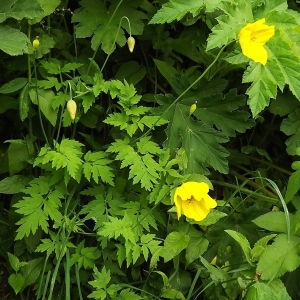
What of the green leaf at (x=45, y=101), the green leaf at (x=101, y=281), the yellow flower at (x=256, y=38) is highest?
the yellow flower at (x=256, y=38)

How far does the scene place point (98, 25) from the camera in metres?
2.15

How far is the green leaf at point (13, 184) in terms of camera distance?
2053 millimetres

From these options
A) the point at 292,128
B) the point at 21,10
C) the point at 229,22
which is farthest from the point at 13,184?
the point at 292,128

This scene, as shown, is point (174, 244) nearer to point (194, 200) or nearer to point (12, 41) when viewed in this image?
point (194, 200)

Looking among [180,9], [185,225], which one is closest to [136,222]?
[185,225]

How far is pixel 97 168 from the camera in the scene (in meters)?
1.97

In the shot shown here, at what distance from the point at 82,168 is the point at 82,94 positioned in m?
0.25

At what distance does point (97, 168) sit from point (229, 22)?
0.66 metres

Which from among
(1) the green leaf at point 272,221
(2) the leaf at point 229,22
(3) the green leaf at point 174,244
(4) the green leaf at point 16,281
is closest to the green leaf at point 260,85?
(2) the leaf at point 229,22

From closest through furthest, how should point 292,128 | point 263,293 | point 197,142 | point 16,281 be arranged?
point 263,293
point 16,281
point 197,142
point 292,128

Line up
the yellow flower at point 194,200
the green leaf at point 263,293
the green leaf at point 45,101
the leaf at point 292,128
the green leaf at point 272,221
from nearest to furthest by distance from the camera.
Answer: the green leaf at point 263,293 → the yellow flower at point 194,200 → the green leaf at point 272,221 → the green leaf at point 45,101 → the leaf at point 292,128

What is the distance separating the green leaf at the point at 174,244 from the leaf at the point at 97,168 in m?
0.28

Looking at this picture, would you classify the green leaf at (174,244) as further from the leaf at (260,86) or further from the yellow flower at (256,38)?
the yellow flower at (256,38)

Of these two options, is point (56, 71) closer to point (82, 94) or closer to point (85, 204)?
point (82, 94)
